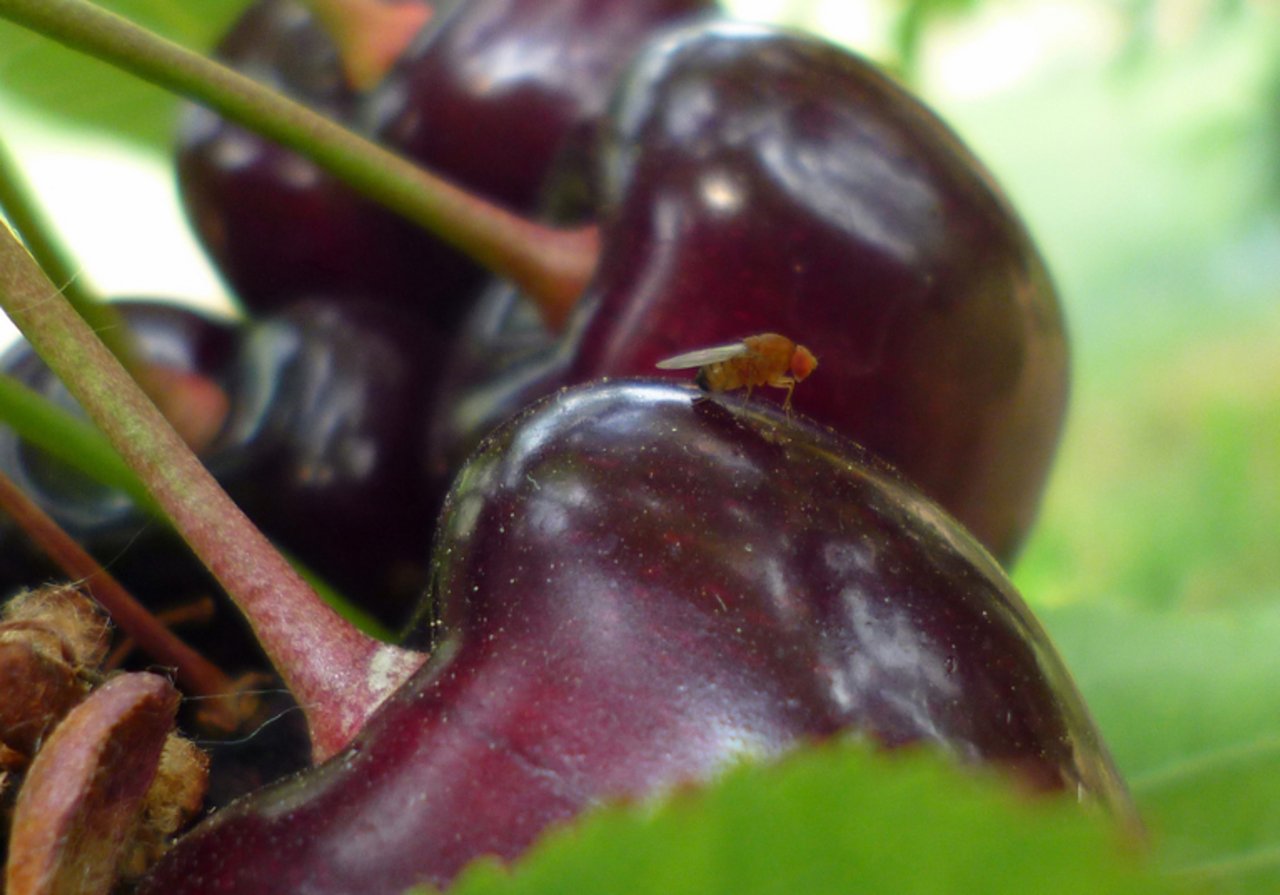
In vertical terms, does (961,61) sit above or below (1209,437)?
above

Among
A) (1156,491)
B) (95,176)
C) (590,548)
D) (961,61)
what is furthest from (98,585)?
(961,61)

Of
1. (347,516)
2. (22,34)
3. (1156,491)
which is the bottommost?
(1156,491)

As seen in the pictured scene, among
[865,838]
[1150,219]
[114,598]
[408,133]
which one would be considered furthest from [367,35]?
[1150,219]

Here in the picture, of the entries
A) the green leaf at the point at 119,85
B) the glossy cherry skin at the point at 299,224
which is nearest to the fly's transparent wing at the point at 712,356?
the glossy cherry skin at the point at 299,224

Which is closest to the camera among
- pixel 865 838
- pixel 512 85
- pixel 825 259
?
pixel 865 838

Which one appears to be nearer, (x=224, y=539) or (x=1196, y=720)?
(x=224, y=539)

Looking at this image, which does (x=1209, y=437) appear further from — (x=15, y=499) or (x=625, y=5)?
(x=15, y=499)

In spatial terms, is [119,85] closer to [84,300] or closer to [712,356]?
[84,300]

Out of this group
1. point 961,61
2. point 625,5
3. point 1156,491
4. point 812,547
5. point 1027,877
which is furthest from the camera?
point 961,61
